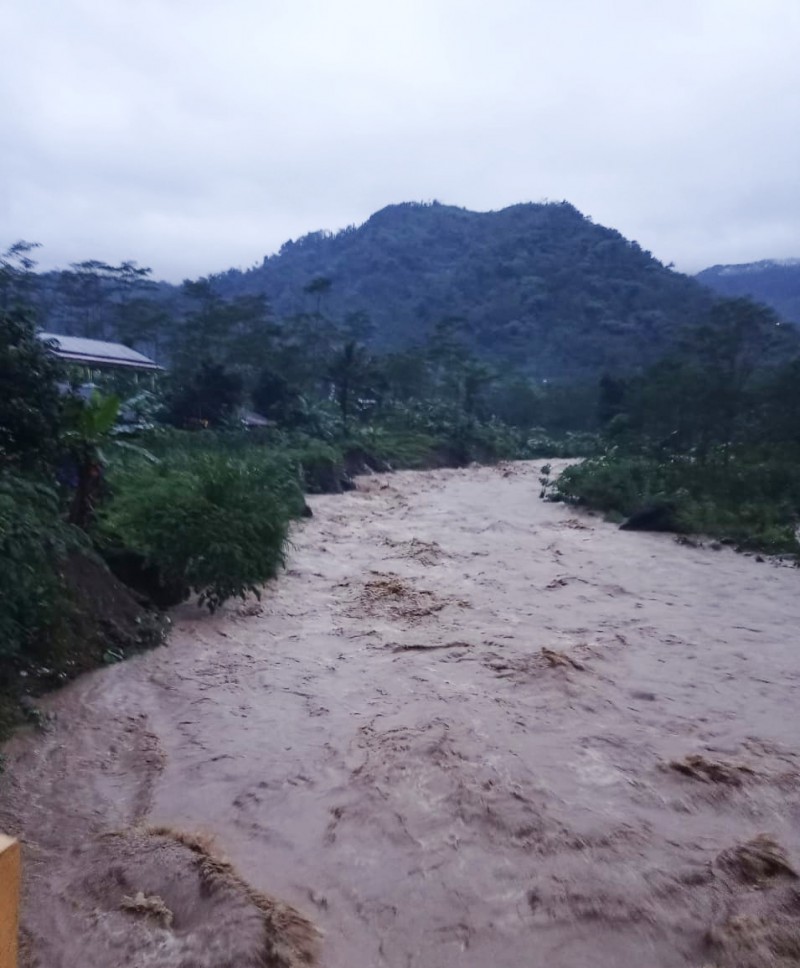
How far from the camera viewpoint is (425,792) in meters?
5.16

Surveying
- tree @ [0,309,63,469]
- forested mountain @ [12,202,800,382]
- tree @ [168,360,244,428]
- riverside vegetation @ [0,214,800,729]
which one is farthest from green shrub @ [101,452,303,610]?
forested mountain @ [12,202,800,382]

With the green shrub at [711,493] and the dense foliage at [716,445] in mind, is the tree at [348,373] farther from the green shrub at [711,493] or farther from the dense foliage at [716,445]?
the green shrub at [711,493]

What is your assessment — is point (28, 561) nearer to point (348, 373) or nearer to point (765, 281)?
point (348, 373)

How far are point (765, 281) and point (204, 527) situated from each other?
106 m

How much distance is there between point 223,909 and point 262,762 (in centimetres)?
168

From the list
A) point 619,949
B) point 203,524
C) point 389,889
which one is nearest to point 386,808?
point 389,889

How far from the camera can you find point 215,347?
33969mm

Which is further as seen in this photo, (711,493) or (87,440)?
(711,493)

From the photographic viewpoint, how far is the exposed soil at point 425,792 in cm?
381

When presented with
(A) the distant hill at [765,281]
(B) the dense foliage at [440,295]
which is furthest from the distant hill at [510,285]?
(A) the distant hill at [765,281]

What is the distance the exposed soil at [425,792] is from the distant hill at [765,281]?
84563 mm

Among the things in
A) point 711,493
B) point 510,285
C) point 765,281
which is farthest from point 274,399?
point 765,281

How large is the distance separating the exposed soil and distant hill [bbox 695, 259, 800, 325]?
277 ft

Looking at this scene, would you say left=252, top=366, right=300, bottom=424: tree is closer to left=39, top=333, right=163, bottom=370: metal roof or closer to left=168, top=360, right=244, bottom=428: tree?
left=39, top=333, right=163, bottom=370: metal roof
